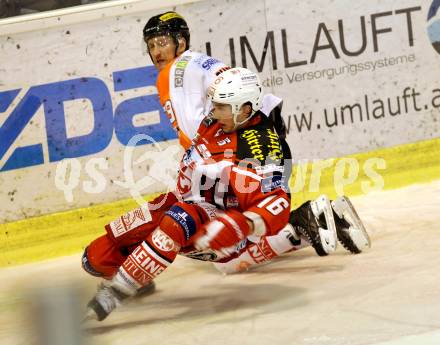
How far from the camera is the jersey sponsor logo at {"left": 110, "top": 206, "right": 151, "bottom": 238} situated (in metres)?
3.74

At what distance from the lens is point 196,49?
5.13 m

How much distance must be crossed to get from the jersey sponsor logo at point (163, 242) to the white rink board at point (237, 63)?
1.96 m

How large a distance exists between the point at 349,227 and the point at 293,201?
1.32 meters

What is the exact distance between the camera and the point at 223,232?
311 centimetres

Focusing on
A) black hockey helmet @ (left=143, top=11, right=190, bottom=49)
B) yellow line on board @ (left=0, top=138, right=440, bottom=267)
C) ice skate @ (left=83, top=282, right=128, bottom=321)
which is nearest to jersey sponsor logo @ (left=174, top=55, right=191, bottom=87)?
black hockey helmet @ (left=143, top=11, right=190, bottom=49)

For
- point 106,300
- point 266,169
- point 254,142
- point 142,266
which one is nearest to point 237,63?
point 254,142

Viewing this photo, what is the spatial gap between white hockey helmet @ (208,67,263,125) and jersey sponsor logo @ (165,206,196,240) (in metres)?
0.47

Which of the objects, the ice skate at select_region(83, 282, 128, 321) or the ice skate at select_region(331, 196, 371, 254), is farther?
the ice skate at select_region(331, 196, 371, 254)

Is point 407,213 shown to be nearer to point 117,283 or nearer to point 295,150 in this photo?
point 295,150

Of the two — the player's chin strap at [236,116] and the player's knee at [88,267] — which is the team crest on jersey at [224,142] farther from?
the player's knee at [88,267]

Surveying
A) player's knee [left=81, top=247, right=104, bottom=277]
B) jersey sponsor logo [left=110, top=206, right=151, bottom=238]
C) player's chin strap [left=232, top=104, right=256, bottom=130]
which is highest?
player's chin strap [left=232, top=104, right=256, bottom=130]

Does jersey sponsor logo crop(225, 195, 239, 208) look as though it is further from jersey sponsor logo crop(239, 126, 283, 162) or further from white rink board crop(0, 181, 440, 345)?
white rink board crop(0, 181, 440, 345)

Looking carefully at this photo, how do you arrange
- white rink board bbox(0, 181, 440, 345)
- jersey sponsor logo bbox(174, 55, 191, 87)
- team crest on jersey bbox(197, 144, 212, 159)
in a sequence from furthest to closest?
jersey sponsor logo bbox(174, 55, 191, 87)
team crest on jersey bbox(197, 144, 212, 159)
white rink board bbox(0, 181, 440, 345)

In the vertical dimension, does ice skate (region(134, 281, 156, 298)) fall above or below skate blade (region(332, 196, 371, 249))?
below
